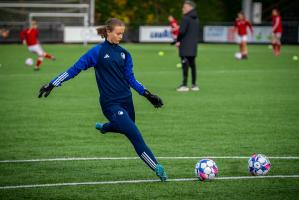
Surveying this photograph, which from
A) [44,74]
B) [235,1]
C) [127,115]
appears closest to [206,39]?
[235,1]

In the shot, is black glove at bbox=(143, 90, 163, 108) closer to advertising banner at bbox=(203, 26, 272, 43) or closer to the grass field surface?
the grass field surface

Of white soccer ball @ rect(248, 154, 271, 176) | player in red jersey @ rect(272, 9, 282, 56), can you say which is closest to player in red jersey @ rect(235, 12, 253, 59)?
player in red jersey @ rect(272, 9, 282, 56)

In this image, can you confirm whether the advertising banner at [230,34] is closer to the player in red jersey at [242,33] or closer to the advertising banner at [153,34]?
the advertising banner at [153,34]

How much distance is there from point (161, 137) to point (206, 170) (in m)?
3.61

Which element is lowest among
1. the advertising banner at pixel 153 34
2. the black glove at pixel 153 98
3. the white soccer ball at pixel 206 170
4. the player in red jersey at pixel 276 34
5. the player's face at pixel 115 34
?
the advertising banner at pixel 153 34

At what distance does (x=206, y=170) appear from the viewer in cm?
862

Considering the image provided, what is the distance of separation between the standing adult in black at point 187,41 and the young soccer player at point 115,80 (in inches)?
431

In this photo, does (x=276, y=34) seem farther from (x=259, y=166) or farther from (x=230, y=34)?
(x=259, y=166)

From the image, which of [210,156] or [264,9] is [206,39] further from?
[210,156]

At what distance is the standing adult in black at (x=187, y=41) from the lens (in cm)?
1969

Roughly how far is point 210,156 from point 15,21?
37915 millimetres

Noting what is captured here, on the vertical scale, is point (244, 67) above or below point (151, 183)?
below

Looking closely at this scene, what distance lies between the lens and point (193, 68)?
1980 centimetres

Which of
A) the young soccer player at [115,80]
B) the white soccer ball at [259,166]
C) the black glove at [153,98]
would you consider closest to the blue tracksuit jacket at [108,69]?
the young soccer player at [115,80]
